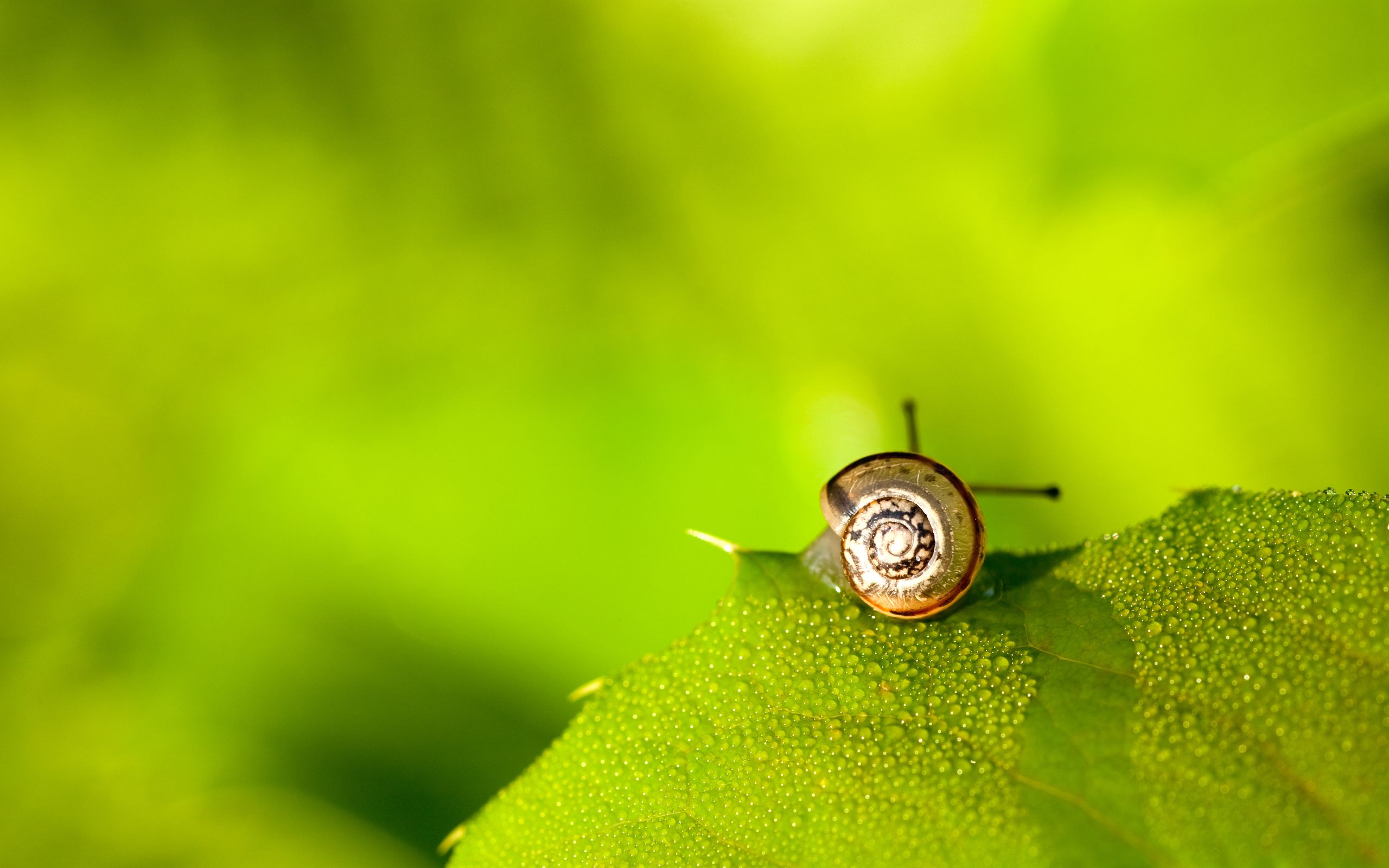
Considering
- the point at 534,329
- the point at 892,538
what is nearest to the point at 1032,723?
the point at 892,538

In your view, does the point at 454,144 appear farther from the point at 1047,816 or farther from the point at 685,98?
the point at 1047,816

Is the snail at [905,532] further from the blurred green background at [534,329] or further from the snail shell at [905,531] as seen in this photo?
the blurred green background at [534,329]

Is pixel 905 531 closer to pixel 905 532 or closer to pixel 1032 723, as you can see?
pixel 905 532

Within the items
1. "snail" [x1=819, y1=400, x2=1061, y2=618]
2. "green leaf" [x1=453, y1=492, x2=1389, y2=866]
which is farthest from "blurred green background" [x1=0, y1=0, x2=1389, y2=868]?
"green leaf" [x1=453, y1=492, x2=1389, y2=866]

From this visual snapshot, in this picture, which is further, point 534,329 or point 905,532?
point 534,329

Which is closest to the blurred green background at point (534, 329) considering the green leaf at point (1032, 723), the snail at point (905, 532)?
the snail at point (905, 532)
